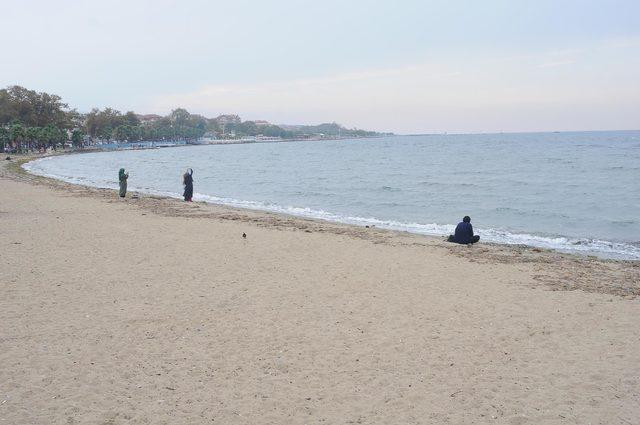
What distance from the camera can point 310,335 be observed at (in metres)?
6.92

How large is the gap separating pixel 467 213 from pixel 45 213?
17.3 metres

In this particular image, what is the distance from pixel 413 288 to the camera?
932cm

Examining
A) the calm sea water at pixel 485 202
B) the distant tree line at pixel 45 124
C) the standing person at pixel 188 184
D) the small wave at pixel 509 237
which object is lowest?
the small wave at pixel 509 237

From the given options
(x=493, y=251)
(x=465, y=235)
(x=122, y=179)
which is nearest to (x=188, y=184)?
(x=122, y=179)

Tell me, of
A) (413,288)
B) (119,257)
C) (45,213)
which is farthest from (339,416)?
(45,213)

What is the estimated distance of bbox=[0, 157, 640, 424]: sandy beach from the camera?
16.6 feet

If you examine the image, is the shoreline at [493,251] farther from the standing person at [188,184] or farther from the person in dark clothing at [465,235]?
the standing person at [188,184]

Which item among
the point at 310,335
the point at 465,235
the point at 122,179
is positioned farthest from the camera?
the point at 122,179

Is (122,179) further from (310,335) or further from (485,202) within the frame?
(310,335)

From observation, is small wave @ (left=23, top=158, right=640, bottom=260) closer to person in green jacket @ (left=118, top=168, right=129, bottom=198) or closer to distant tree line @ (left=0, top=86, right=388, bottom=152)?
person in green jacket @ (left=118, top=168, right=129, bottom=198)

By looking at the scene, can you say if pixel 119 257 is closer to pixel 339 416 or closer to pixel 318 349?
pixel 318 349

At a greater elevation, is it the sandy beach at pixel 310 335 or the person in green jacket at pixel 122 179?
the person in green jacket at pixel 122 179

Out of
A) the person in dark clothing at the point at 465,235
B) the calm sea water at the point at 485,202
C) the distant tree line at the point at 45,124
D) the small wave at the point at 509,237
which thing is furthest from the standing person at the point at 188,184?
the distant tree line at the point at 45,124

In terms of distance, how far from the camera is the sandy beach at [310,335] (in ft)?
16.6
